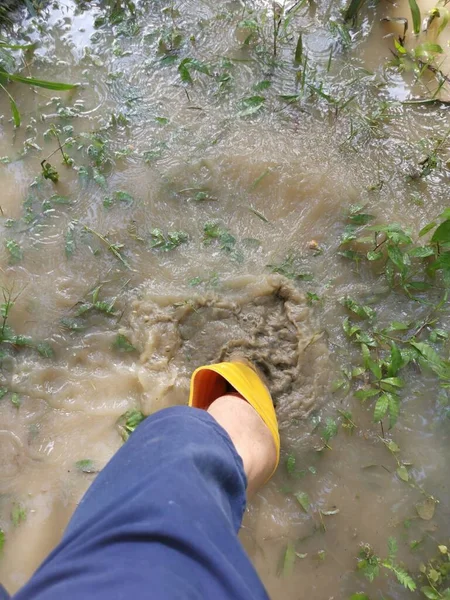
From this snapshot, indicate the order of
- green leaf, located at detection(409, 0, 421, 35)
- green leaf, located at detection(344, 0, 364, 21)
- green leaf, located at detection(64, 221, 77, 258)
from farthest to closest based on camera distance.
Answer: green leaf, located at detection(344, 0, 364, 21)
green leaf, located at detection(409, 0, 421, 35)
green leaf, located at detection(64, 221, 77, 258)

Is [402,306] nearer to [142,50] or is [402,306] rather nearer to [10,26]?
[142,50]

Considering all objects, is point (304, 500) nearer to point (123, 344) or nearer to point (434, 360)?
point (434, 360)

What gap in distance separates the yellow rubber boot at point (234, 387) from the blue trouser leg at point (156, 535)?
48cm

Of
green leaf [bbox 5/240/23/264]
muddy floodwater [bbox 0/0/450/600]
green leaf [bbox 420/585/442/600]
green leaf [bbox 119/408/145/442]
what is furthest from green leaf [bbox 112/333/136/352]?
green leaf [bbox 420/585/442/600]

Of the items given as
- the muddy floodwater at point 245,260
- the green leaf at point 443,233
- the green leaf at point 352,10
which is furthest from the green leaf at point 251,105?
the green leaf at point 443,233

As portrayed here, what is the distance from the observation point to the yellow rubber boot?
170 cm

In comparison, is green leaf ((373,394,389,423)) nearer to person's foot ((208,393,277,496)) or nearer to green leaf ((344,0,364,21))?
person's foot ((208,393,277,496))

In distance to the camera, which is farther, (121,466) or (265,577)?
(265,577)

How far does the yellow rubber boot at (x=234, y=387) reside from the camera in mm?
1696

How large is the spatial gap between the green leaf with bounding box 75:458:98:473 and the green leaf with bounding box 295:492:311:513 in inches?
30.1

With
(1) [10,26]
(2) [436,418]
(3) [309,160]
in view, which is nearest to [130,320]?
(3) [309,160]

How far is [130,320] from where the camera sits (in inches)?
76.4

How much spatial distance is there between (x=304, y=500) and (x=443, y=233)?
1112mm

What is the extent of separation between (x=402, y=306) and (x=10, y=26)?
2333mm
